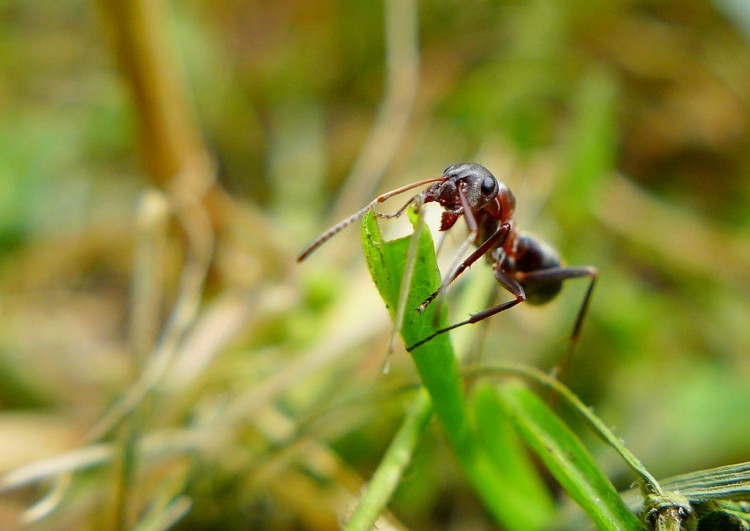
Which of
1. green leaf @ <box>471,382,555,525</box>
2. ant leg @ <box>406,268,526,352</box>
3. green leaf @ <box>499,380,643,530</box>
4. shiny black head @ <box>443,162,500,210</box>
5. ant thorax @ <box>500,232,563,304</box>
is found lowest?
green leaf @ <box>499,380,643,530</box>

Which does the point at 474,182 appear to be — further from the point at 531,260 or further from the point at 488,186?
the point at 531,260

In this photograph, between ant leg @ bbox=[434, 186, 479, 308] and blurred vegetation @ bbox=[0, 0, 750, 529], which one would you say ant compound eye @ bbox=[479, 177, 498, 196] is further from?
blurred vegetation @ bbox=[0, 0, 750, 529]

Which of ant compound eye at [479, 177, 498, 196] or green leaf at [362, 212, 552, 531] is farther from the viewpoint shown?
ant compound eye at [479, 177, 498, 196]

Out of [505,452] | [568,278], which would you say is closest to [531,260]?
[568,278]

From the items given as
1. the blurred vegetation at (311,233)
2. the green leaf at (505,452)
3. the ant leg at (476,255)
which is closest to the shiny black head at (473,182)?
the ant leg at (476,255)

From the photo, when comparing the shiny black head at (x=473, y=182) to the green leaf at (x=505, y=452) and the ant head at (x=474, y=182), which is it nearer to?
the ant head at (x=474, y=182)

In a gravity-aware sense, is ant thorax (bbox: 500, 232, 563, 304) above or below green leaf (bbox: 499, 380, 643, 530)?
above

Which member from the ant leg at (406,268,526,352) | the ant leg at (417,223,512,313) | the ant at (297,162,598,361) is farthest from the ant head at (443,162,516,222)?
the ant leg at (406,268,526,352)

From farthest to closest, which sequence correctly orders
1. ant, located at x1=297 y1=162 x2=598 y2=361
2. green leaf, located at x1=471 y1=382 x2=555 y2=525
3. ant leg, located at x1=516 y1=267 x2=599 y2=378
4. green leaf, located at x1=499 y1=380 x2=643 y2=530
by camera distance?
ant leg, located at x1=516 y1=267 x2=599 y2=378 < ant, located at x1=297 y1=162 x2=598 y2=361 < green leaf, located at x1=471 y1=382 x2=555 y2=525 < green leaf, located at x1=499 y1=380 x2=643 y2=530
